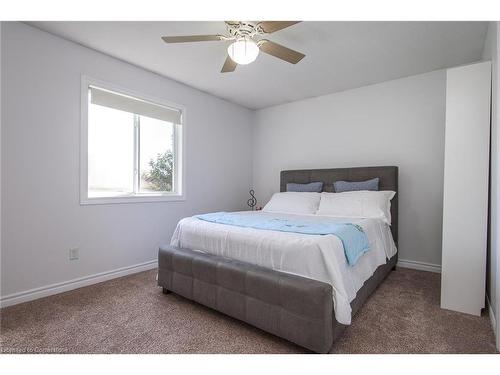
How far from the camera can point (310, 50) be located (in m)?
2.60

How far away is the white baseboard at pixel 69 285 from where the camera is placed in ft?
6.98

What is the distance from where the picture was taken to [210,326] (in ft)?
6.03

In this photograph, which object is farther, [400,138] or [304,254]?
[400,138]

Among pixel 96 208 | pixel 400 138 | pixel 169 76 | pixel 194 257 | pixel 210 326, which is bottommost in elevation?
pixel 210 326

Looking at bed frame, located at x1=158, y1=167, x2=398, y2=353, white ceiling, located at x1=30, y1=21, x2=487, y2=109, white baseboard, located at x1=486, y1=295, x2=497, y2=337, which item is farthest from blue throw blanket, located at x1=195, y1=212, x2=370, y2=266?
white ceiling, located at x1=30, y1=21, x2=487, y2=109

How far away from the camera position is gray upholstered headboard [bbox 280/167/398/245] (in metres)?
3.17

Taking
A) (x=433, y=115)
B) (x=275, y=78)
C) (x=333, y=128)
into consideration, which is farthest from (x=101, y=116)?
(x=433, y=115)

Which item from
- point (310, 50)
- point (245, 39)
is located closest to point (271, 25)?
point (245, 39)

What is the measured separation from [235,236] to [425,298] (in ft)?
6.04

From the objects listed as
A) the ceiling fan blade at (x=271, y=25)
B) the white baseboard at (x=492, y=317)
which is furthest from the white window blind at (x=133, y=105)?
the white baseboard at (x=492, y=317)

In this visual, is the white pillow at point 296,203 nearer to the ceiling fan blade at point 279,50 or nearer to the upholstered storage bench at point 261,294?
the upholstered storage bench at point 261,294

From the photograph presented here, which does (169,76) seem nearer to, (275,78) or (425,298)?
(275,78)

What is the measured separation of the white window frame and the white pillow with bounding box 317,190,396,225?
1.92 metres

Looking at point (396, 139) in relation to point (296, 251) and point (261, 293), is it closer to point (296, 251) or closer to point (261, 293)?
point (296, 251)
